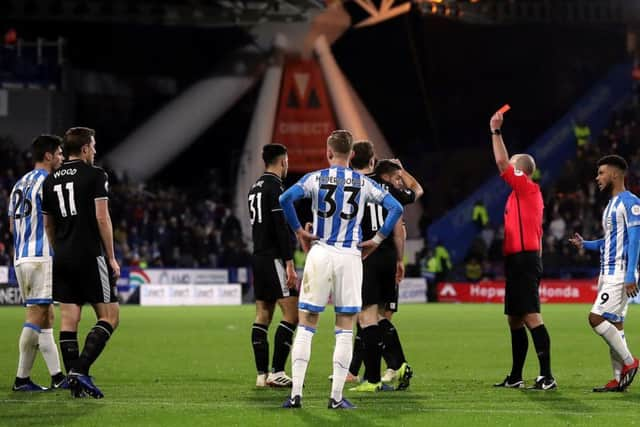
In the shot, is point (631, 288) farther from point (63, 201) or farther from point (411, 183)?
point (63, 201)

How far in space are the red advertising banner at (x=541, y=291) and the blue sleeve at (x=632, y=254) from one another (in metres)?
24.4

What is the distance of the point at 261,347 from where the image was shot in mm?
13047

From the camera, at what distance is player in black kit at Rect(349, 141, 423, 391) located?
1225 cm

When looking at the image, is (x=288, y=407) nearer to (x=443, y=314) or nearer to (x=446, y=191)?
(x=443, y=314)

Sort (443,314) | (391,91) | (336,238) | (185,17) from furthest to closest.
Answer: (391,91)
(185,17)
(443,314)
(336,238)

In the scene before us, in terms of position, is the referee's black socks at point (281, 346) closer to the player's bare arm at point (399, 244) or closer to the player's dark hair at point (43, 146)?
the player's bare arm at point (399, 244)

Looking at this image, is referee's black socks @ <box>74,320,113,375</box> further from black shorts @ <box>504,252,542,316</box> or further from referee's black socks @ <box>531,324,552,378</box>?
referee's black socks @ <box>531,324,552,378</box>

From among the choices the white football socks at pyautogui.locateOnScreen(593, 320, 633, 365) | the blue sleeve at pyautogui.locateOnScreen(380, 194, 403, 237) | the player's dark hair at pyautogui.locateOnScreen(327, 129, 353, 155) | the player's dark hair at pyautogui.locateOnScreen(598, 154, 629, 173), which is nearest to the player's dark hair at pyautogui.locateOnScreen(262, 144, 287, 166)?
the player's dark hair at pyautogui.locateOnScreen(327, 129, 353, 155)

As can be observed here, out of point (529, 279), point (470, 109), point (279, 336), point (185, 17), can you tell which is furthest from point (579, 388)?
point (470, 109)

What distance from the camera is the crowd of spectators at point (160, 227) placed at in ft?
128

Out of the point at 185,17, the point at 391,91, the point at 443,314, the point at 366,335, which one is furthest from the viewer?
the point at 391,91

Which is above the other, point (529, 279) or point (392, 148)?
point (392, 148)

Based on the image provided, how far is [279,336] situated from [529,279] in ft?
8.67

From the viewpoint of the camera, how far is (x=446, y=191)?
46.6 meters
